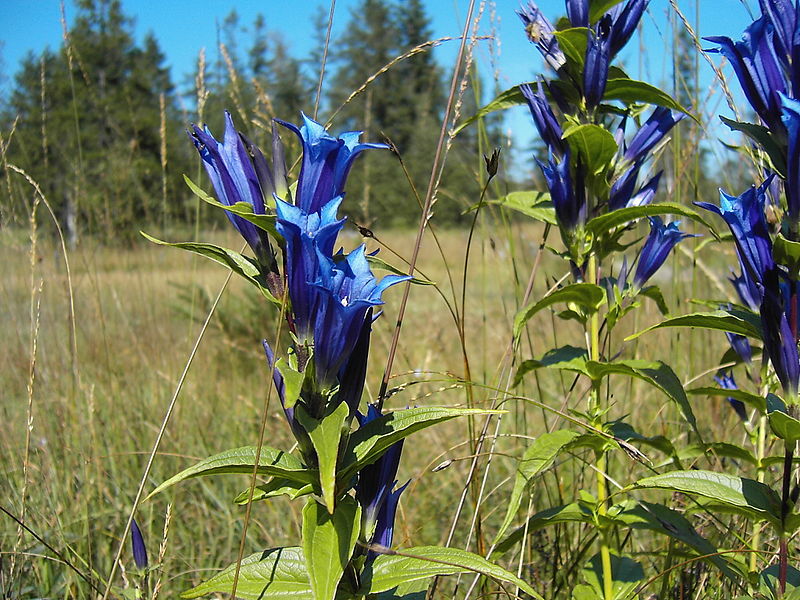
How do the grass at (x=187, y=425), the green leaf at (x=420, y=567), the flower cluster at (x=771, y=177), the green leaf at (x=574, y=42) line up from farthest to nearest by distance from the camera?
the grass at (x=187, y=425), the green leaf at (x=574, y=42), the flower cluster at (x=771, y=177), the green leaf at (x=420, y=567)

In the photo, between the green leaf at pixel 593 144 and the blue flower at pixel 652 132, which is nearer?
the green leaf at pixel 593 144

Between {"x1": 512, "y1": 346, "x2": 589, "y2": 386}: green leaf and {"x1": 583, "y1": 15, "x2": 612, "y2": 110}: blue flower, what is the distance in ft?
1.54

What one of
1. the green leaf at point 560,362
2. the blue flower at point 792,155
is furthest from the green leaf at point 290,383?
the blue flower at point 792,155

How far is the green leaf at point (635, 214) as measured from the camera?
113 cm

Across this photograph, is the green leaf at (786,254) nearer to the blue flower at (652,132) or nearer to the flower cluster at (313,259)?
the blue flower at (652,132)

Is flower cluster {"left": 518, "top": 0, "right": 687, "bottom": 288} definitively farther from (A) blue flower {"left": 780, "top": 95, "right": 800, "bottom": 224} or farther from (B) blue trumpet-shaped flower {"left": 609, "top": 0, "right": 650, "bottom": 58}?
(A) blue flower {"left": 780, "top": 95, "right": 800, "bottom": 224}

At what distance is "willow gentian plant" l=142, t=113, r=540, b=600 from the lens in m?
0.82

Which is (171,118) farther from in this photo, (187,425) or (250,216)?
(250,216)

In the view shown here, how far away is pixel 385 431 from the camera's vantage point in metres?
0.87

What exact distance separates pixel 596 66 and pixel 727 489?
731mm

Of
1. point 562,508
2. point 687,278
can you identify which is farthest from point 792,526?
point 687,278

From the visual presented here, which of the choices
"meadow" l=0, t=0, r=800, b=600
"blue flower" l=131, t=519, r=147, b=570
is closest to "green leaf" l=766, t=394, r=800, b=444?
"meadow" l=0, t=0, r=800, b=600

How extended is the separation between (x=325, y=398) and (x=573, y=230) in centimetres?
64

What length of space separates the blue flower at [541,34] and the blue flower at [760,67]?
1.09ft
